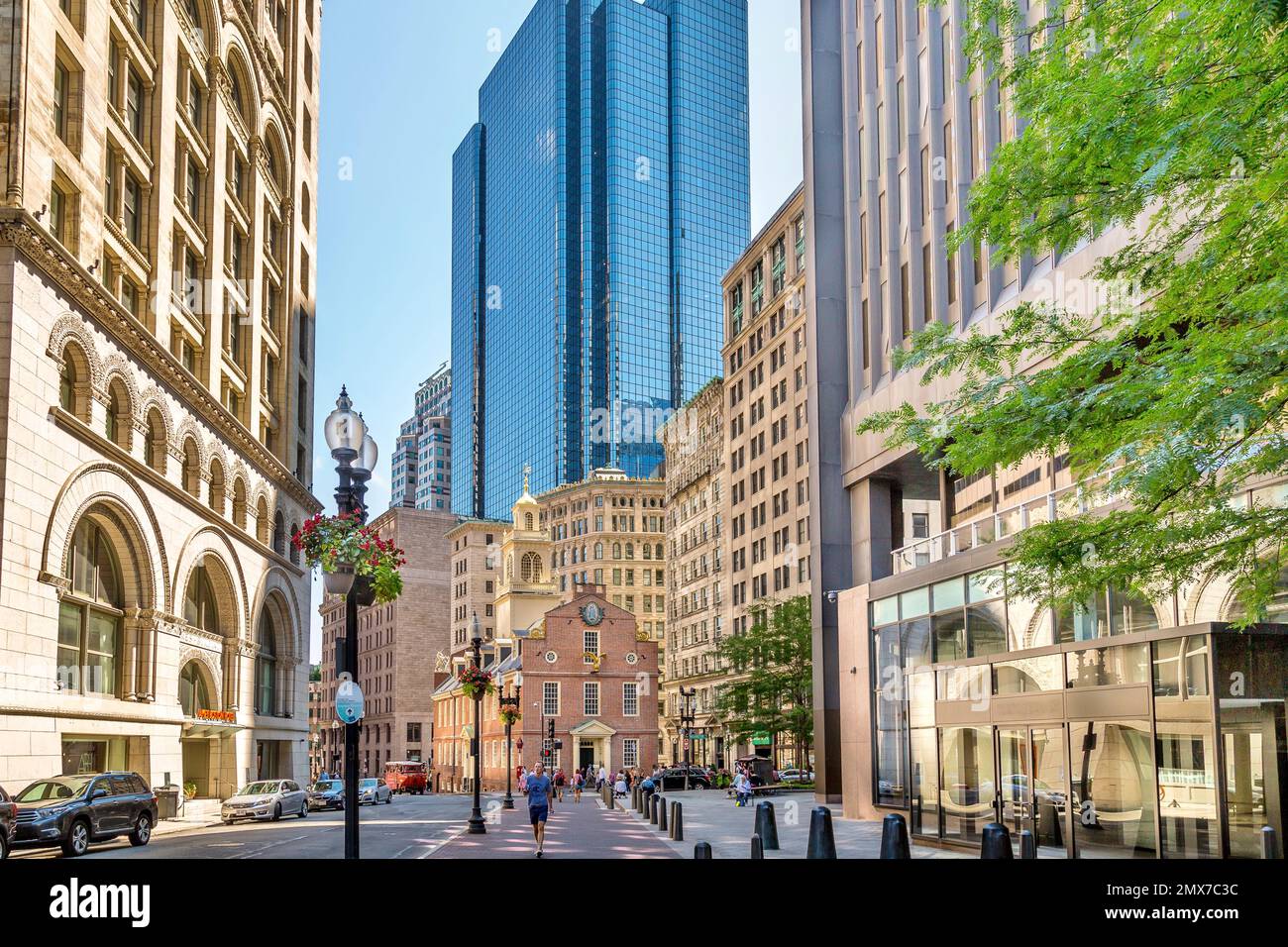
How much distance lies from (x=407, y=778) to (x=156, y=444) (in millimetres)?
58013

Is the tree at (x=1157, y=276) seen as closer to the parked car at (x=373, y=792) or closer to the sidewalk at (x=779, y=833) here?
→ the sidewalk at (x=779, y=833)

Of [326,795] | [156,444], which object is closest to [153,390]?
[156,444]

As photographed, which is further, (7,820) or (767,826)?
(767,826)

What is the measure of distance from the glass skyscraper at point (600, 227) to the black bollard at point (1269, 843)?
15422cm

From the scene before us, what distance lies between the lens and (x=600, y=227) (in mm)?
174625

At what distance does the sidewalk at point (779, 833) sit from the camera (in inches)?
994

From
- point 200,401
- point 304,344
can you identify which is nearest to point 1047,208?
point 200,401

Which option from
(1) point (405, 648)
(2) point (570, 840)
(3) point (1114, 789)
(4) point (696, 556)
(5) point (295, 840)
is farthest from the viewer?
(1) point (405, 648)

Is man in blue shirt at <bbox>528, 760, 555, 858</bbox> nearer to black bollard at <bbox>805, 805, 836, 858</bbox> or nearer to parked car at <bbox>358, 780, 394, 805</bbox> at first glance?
black bollard at <bbox>805, 805, 836, 858</bbox>

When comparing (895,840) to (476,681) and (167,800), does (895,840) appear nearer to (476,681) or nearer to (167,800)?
(167,800)

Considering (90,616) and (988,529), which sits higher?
(988,529)

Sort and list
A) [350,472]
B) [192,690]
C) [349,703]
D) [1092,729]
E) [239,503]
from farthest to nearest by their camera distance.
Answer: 1. [239,503]
2. [192,690]
3. [1092,729]
4. [350,472]
5. [349,703]

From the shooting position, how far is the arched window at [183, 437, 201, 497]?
156ft

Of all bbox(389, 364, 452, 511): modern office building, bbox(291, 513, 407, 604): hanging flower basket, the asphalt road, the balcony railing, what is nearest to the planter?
bbox(291, 513, 407, 604): hanging flower basket
